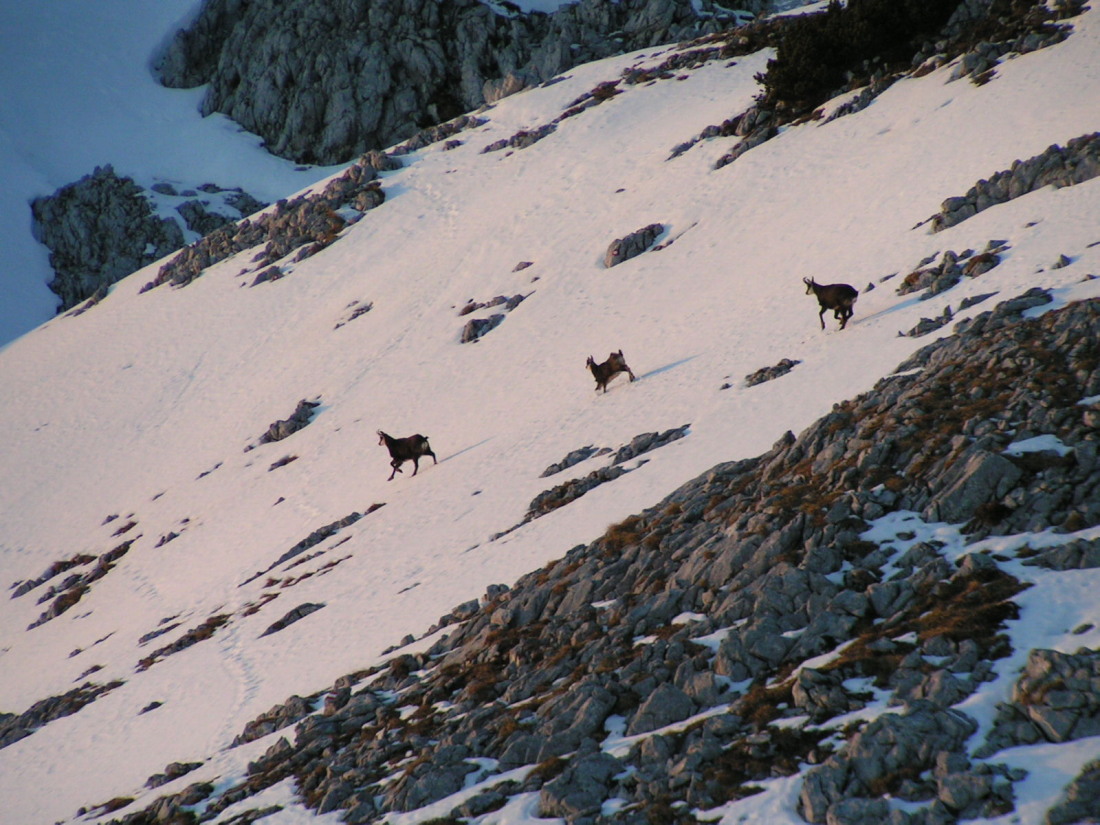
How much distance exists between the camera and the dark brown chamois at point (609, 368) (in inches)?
1232

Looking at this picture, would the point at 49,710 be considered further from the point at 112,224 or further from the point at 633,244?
the point at 112,224

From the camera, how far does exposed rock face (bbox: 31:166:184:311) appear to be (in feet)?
319

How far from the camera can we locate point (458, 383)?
132 ft

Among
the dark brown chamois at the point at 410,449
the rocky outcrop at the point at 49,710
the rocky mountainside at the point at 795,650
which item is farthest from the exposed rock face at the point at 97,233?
the rocky mountainside at the point at 795,650

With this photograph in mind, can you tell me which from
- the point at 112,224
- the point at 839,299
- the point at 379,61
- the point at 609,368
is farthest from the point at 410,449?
the point at 112,224

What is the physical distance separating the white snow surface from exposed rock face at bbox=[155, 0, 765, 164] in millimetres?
30748

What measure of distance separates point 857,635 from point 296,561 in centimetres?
2332

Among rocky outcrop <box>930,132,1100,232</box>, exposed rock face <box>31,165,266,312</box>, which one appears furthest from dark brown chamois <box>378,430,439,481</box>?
exposed rock face <box>31,165,266,312</box>

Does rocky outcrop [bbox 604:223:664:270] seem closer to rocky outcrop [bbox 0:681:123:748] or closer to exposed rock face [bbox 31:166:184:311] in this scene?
rocky outcrop [bbox 0:681:123:748]

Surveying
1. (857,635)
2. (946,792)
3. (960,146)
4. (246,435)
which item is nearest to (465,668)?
(857,635)

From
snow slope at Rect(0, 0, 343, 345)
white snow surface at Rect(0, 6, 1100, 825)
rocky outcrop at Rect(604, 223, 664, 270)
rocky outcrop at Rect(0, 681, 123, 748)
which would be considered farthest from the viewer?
snow slope at Rect(0, 0, 343, 345)

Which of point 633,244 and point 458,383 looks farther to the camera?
point 633,244

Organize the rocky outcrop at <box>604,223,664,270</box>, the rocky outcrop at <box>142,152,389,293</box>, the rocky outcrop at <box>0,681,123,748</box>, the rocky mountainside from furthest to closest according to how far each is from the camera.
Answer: the rocky outcrop at <box>142,152,389,293</box> → the rocky outcrop at <box>604,223,664,270</box> → the rocky outcrop at <box>0,681,123,748</box> → the rocky mountainside

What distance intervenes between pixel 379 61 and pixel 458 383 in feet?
259
